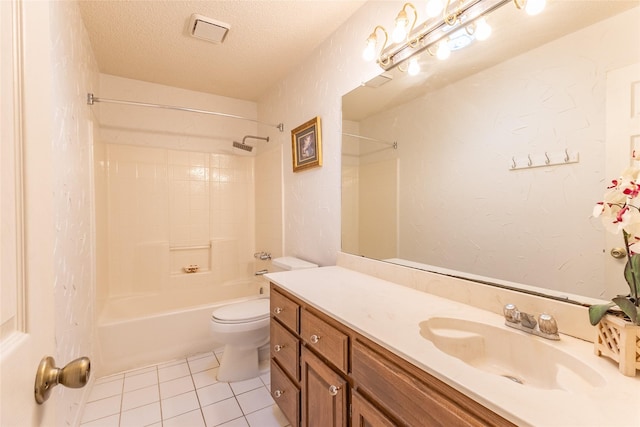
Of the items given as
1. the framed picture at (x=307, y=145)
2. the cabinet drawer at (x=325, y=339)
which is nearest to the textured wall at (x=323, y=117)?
the framed picture at (x=307, y=145)

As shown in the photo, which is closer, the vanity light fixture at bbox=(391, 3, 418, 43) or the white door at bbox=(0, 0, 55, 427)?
the white door at bbox=(0, 0, 55, 427)

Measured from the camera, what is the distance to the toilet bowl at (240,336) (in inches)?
72.3

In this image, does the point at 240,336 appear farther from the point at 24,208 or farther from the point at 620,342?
the point at 620,342

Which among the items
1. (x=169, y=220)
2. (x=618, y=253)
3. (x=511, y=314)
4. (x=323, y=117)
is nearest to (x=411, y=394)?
(x=511, y=314)

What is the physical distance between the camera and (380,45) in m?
1.51

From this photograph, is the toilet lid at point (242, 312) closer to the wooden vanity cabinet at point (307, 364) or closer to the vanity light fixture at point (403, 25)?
the wooden vanity cabinet at point (307, 364)

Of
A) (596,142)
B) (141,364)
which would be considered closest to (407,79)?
(596,142)

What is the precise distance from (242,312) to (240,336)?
15 cm

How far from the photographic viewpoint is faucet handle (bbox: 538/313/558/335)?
2.62ft

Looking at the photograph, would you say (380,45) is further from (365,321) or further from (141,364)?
(141,364)

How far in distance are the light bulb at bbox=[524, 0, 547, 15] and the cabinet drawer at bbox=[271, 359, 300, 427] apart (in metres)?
1.68

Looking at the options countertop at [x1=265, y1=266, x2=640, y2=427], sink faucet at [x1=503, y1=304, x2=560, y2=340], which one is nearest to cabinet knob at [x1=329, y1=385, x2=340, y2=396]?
countertop at [x1=265, y1=266, x2=640, y2=427]

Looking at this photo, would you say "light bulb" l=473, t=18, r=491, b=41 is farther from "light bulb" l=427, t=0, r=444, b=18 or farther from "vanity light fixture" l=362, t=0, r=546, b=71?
"light bulb" l=427, t=0, r=444, b=18

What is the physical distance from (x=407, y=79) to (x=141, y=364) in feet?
8.36
